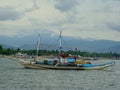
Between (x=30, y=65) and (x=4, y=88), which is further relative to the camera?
(x=30, y=65)

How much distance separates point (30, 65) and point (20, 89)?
6888 cm

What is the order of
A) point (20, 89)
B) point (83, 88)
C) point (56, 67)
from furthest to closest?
1. point (56, 67)
2. point (83, 88)
3. point (20, 89)

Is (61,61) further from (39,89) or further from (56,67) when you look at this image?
(39,89)

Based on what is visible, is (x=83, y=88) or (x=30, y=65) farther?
(x=30, y=65)

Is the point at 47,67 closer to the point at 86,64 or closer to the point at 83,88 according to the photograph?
the point at 86,64

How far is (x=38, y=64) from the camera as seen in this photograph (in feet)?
441

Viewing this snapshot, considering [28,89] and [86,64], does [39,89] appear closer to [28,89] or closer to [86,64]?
[28,89]

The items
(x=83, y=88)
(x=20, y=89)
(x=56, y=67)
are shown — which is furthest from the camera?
(x=56, y=67)

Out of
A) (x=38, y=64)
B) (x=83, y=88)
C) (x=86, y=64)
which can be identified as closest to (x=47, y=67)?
(x=38, y=64)

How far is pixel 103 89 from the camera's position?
72375 millimetres

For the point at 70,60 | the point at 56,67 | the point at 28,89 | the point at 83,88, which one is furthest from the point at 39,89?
the point at 70,60

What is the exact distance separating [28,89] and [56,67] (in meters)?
63.7

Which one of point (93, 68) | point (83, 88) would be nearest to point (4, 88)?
point (83, 88)

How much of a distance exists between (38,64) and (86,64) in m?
15.3
